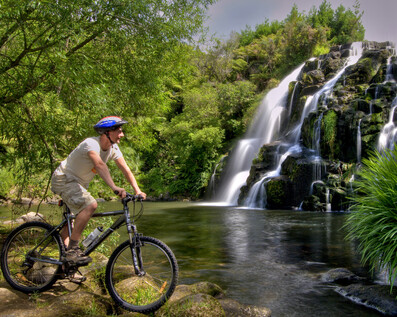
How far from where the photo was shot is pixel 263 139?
27906mm

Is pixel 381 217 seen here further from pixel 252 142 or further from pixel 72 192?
pixel 252 142

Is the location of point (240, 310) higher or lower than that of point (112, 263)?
lower

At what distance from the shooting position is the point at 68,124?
6.85 m

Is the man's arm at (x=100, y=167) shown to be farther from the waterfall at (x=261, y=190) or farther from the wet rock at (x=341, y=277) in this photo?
the waterfall at (x=261, y=190)

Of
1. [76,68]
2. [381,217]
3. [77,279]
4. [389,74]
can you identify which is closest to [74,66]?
[76,68]

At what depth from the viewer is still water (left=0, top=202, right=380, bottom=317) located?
18.4ft

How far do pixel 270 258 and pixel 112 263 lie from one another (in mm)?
5463

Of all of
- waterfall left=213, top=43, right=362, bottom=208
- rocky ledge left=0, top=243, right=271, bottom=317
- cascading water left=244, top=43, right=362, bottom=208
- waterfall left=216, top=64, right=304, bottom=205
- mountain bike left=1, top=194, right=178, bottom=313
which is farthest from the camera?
waterfall left=216, top=64, right=304, bottom=205

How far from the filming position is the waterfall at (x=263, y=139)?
21.1 metres

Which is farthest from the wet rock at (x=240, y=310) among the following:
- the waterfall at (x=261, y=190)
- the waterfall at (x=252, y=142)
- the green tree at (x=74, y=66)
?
the waterfall at (x=252, y=142)

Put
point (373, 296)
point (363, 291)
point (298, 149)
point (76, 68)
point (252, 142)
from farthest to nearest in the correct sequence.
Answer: point (252, 142) < point (298, 149) < point (76, 68) < point (363, 291) < point (373, 296)

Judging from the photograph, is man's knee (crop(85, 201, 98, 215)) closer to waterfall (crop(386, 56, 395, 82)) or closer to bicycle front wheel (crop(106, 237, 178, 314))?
bicycle front wheel (crop(106, 237, 178, 314))

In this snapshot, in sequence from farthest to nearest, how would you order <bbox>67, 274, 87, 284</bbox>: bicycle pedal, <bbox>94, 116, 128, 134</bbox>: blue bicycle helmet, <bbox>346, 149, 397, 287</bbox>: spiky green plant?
1. <bbox>346, 149, 397, 287</bbox>: spiky green plant
2. <bbox>67, 274, 87, 284</bbox>: bicycle pedal
3. <bbox>94, 116, 128, 134</bbox>: blue bicycle helmet

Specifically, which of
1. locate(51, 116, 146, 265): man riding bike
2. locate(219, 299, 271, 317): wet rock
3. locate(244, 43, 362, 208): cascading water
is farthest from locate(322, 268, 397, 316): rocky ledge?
locate(244, 43, 362, 208): cascading water
